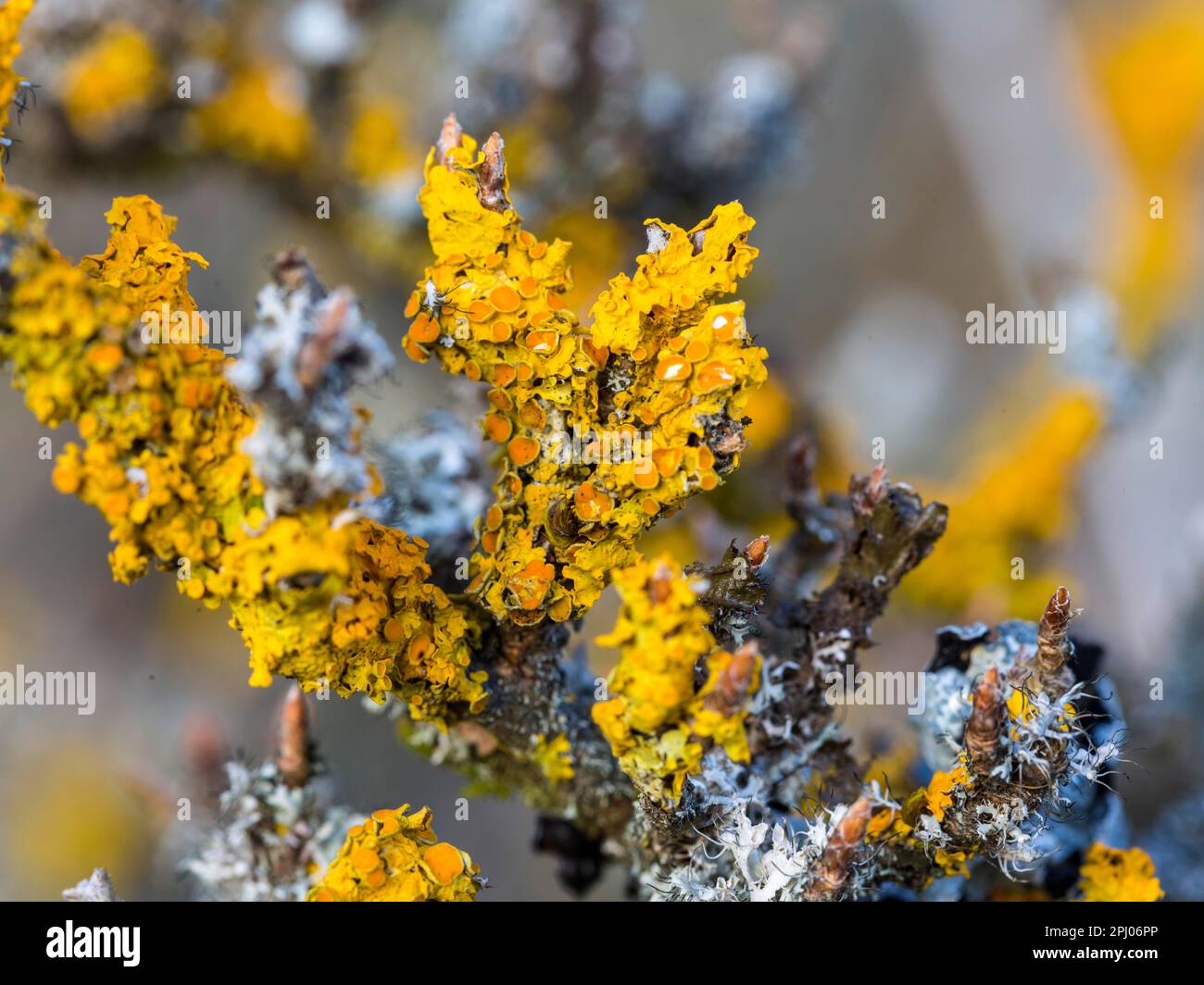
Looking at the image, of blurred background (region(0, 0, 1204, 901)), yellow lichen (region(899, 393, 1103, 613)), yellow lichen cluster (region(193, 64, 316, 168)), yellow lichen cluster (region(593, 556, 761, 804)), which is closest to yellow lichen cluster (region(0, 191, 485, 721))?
yellow lichen cluster (region(593, 556, 761, 804))

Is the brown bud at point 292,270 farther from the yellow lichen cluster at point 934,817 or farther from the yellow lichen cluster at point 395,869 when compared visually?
the yellow lichen cluster at point 934,817

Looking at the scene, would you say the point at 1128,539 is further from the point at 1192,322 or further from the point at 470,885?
the point at 470,885

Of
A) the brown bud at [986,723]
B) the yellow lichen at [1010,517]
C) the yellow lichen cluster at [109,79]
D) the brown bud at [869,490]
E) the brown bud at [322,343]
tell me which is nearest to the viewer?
the brown bud at [322,343]

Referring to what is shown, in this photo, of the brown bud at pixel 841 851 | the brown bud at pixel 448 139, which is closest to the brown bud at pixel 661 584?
the brown bud at pixel 841 851

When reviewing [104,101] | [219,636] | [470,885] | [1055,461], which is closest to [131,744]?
[219,636]

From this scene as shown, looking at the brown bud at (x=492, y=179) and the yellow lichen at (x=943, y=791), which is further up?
the brown bud at (x=492, y=179)
